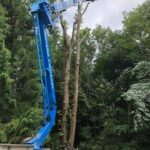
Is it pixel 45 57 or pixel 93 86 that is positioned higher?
pixel 93 86

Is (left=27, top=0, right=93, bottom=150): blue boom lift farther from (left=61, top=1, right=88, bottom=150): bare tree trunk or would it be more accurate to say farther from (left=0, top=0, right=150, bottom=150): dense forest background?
(left=0, top=0, right=150, bottom=150): dense forest background

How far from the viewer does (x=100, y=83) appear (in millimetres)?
25328

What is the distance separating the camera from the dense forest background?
18531mm

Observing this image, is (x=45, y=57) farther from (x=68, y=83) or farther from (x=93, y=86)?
(x=93, y=86)

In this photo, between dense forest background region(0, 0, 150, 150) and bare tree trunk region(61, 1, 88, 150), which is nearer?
bare tree trunk region(61, 1, 88, 150)

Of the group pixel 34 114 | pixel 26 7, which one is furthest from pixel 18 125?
pixel 26 7

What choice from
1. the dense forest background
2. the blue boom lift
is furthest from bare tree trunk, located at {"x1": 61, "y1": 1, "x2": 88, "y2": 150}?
the dense forest background

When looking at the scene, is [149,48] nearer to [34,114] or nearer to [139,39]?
[139,39]

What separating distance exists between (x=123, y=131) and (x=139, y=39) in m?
6.02

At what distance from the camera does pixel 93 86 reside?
85.2 ft

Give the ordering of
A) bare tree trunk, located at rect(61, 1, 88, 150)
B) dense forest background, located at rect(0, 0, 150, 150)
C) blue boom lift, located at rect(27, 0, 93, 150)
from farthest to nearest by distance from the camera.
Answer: dense forest background, located at rect(0, 0, 150, 150), bare tree trunk, located at rect(61, 1, 88, 150), blue boom lift, located at rect(27, 0, 93, 150)

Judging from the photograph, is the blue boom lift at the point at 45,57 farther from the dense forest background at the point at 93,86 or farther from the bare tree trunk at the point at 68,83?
the dense forest background at the point at 93,86

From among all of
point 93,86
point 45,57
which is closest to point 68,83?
point 45,57

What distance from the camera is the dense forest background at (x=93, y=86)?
60.8ft
